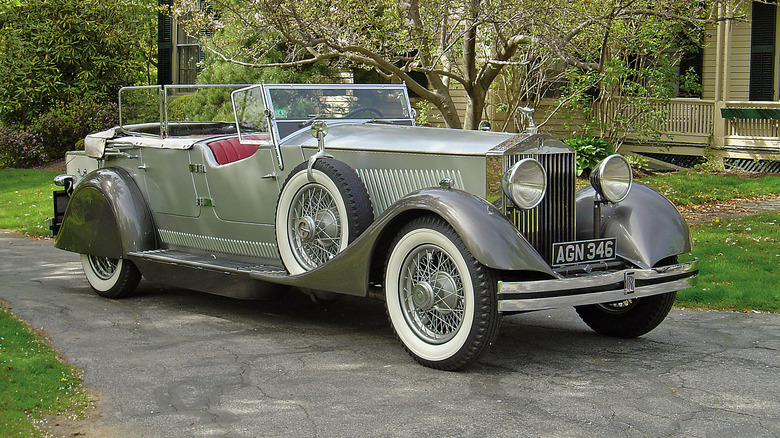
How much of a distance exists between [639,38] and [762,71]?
4.99 metres

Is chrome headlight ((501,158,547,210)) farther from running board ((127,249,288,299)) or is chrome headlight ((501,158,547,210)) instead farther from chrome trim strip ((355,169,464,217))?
running board ((127,249,288,299))

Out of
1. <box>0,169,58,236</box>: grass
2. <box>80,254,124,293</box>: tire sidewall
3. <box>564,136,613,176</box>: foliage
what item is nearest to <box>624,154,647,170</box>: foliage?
<box>564,136,613,176</box>: foliage

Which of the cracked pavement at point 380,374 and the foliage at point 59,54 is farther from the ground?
the foliage at point 59,54

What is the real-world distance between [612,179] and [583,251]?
1.82 ft

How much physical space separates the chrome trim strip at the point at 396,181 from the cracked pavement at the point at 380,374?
90cm

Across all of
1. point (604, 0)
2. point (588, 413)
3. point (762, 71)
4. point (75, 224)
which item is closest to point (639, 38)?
point (604, 0)

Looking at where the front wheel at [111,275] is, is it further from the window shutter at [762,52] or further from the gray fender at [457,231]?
the window shutter at [762,52]

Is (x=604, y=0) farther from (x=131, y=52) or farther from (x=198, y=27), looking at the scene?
(x=131, y=52)

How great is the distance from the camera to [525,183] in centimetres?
477

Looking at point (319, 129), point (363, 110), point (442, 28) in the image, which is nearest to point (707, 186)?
point (442, 28)

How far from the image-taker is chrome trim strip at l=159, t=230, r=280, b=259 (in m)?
6.18

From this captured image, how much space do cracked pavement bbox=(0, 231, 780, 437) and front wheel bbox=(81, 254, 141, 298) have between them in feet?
1.13

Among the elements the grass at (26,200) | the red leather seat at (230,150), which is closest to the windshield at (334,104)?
the red leather seat at (230,150)

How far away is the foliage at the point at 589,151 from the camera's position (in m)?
14.2
